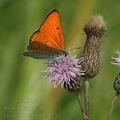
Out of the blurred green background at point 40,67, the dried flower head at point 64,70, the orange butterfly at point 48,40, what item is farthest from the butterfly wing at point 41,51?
the blurred green background at point 40,67

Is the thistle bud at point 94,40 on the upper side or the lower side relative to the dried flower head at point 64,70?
upper

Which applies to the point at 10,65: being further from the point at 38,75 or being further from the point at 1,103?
the point at 38,75

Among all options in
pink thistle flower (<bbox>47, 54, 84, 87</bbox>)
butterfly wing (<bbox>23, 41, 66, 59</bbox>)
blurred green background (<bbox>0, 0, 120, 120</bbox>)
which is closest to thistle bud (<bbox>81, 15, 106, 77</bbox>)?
pink thistle flower (<bbox>47, 54, 84, 87</bbox>)

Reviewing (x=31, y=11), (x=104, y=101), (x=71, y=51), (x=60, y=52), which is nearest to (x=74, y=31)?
(x=31, y=11)

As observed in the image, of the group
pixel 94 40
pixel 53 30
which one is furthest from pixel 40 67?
pixel 53 30

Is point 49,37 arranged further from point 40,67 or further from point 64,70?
point 40,67

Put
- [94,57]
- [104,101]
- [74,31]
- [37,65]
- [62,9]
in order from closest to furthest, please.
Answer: [94,57] → [37,65] → [104,101] → [74,31] → [62,9]

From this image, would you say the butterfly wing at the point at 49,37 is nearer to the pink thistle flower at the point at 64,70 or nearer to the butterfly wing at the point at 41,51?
the butterfly wing at the point at 41,51
